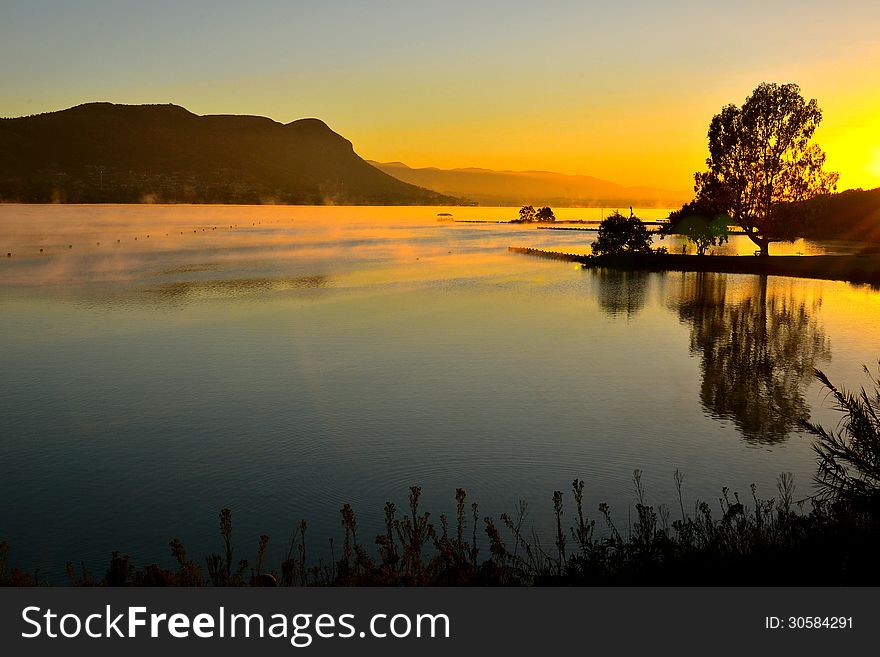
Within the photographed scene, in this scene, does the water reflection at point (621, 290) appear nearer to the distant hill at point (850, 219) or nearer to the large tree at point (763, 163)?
the large tree at point (763, 163)

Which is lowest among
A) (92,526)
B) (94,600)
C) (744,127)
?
(92,526)

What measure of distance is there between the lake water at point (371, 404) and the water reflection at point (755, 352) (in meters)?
0.14

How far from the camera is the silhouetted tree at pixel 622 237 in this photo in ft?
269

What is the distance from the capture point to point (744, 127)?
68.4 metres

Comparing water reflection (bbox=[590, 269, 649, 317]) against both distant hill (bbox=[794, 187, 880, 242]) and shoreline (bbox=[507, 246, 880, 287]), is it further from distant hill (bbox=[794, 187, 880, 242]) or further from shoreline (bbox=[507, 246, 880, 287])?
distant hill (bbox=[794, 187, 880, 242])

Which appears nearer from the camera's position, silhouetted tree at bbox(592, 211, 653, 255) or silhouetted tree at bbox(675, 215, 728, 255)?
silhouetted tree at bbox(592, 211, 653, 255)

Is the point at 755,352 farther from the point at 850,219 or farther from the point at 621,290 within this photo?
the point at 850,219

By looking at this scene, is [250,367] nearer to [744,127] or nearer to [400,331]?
[400,331]

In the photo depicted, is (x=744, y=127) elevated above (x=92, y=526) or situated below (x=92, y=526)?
above

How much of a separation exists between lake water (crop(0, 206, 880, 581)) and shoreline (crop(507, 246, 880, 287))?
13.5 m

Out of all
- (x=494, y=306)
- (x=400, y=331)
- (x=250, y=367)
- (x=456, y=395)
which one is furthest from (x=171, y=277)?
(x=456, y=395)

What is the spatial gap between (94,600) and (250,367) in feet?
69.2

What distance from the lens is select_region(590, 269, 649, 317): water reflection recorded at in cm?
4631

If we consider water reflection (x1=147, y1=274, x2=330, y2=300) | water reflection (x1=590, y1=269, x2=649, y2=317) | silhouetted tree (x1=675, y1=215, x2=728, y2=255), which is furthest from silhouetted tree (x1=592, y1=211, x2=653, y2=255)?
water reflection (x1=147, y1=274, x2=330, y2=300)
